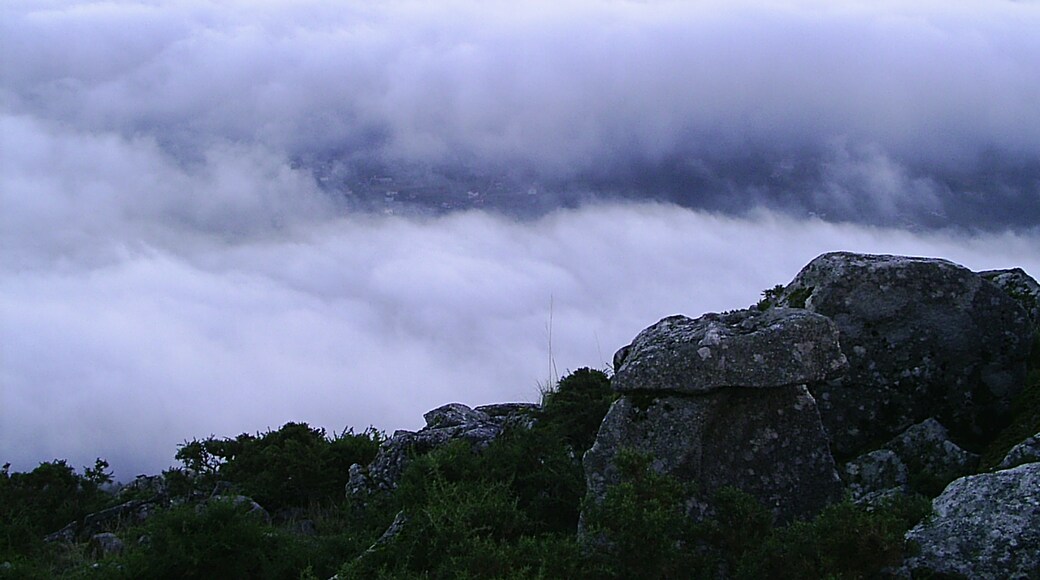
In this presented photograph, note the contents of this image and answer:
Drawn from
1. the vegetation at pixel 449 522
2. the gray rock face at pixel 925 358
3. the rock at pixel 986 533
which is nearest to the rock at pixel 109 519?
the vegetation at pixel 449 522

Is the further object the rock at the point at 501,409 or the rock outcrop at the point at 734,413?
the rock at the point at 501,409

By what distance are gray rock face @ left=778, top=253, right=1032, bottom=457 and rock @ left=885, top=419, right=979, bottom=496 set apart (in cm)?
46

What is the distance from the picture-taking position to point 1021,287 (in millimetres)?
12172

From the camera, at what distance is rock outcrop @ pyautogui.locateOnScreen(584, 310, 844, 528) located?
7980 millimetres

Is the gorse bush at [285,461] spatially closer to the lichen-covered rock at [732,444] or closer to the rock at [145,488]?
the rock at [145,488]

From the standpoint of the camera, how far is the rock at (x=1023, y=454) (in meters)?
7.59

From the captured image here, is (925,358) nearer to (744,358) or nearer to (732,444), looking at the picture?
(732,444)

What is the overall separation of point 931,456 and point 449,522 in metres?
4.90

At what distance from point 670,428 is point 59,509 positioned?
35.9 ft

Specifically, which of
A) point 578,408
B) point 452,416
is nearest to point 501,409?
point 452,416

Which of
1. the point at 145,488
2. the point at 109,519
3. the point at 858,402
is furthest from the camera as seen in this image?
the point at 145,488

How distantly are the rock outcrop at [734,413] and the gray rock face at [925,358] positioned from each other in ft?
5.54

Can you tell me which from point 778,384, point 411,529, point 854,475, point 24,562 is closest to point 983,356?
point 854,475

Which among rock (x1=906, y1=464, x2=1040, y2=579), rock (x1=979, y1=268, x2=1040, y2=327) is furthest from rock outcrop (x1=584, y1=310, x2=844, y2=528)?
rock (x1=979, y1=268, x2=1040, y2=327)
